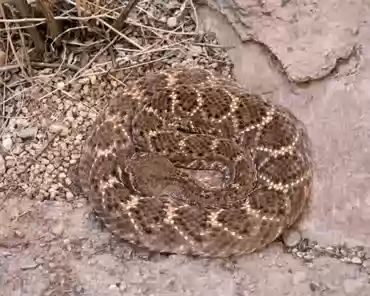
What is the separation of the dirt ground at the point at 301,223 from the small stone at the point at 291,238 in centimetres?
2

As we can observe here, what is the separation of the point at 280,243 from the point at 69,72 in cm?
176

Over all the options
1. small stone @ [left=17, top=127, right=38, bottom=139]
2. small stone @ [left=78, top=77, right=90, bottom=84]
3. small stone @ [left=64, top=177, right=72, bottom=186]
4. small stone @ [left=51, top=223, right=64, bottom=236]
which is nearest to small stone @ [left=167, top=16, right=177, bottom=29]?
small stone @ [left=78, top=77, right=90, bottom=84]

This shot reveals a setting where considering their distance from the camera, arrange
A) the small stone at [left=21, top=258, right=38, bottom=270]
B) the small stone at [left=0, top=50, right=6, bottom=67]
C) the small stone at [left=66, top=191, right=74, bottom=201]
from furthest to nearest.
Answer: the small stone at [left=0, top=50, right=6, bottom=67]
the small stone at [left=66, top=191, right=74, bottom=201]
the small stone at [left=21, top=258, right=38, bottom=270]

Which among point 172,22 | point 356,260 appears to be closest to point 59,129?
point 172,22

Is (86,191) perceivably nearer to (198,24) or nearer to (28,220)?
(28,220)

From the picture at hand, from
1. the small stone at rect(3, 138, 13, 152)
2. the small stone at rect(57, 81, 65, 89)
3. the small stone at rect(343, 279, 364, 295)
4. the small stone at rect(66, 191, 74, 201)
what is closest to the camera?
the small stone at rect(343, 279, 364, 295)

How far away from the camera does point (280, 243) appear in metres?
4.21

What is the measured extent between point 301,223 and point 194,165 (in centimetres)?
70

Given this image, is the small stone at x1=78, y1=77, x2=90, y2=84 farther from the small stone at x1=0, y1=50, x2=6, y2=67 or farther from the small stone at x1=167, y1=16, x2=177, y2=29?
the small stone at x1=167, y1=16, x2=177, y2=29

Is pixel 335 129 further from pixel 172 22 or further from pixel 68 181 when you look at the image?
pixel 68 181

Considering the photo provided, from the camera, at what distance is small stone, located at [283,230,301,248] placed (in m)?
4.18

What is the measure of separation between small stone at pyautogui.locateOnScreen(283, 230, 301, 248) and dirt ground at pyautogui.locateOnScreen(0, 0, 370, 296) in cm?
2

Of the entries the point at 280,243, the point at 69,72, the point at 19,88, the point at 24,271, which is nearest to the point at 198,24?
the point at 69,72

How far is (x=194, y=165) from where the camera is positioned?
177 inches
